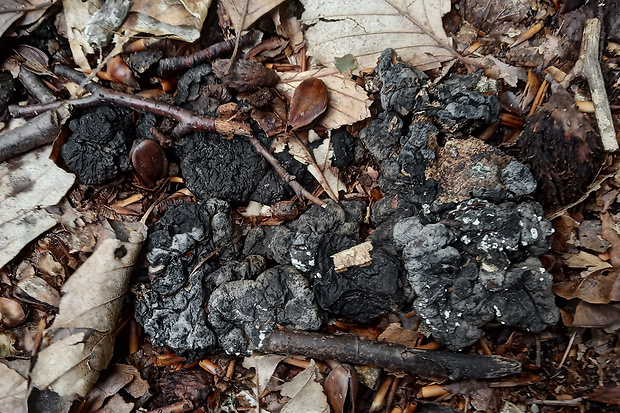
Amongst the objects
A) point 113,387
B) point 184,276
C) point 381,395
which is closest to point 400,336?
point 381,395

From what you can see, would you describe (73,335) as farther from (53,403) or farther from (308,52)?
(308,52)

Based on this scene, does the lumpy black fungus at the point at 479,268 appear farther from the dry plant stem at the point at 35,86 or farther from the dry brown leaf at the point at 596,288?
the dry plant stem at the point at 35,86

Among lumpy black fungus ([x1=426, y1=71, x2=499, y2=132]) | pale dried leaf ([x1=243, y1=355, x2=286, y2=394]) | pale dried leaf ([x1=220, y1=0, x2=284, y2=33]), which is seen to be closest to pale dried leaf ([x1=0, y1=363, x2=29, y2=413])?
pale dried leaf ([x1=243, y1=355, x2=286, y2=394])

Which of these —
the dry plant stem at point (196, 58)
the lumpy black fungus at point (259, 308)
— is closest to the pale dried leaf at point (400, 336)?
the lumpy black fungus at point (259, 308)

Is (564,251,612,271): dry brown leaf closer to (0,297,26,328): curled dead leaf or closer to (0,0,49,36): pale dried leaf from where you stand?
(0,297,26,328): curled dead leaf

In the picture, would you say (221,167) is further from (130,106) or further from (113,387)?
(113,387)
